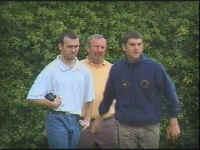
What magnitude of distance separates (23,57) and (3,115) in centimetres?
121

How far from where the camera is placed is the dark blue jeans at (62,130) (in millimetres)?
6023

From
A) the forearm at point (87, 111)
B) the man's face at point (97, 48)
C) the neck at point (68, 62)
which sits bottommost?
the forearm at point (87, 111)

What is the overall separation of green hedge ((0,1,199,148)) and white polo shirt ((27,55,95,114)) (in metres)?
3.10

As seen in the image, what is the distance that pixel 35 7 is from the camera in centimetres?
1067

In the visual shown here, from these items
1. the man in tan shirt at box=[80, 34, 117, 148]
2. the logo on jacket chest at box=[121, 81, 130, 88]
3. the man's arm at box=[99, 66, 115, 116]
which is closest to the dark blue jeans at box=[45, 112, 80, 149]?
the man's arm at box=[99, 66, 115, 116]

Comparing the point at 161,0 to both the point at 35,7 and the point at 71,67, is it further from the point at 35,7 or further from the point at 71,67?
the point at 71,67

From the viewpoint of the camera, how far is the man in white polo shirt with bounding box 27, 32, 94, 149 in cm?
608

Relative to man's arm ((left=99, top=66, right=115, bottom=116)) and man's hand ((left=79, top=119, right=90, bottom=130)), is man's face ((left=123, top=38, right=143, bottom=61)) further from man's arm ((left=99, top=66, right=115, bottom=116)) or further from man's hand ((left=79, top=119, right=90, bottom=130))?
man's hand ((left=79, top=119, right=90, bottom=130))

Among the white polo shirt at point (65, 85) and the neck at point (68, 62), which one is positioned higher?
the neck at point (68, 62)

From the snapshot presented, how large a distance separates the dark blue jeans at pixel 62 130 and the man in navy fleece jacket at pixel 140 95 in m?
0.60

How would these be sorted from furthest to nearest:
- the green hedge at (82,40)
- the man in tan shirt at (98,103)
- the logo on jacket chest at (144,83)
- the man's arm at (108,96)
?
the green hedge at (82,40)
the man in tan shirt at (98,103)
the man's arm at (108,96)
the logo on jacket chest at (144,83)

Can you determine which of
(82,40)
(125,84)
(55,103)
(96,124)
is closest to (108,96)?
(125,84)

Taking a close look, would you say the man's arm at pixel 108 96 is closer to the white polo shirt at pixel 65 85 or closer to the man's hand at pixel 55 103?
the white polo shirt at pixel 65 85

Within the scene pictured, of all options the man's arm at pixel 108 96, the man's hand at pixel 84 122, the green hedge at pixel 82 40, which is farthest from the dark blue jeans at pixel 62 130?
the green hedge at pixel 82 40
